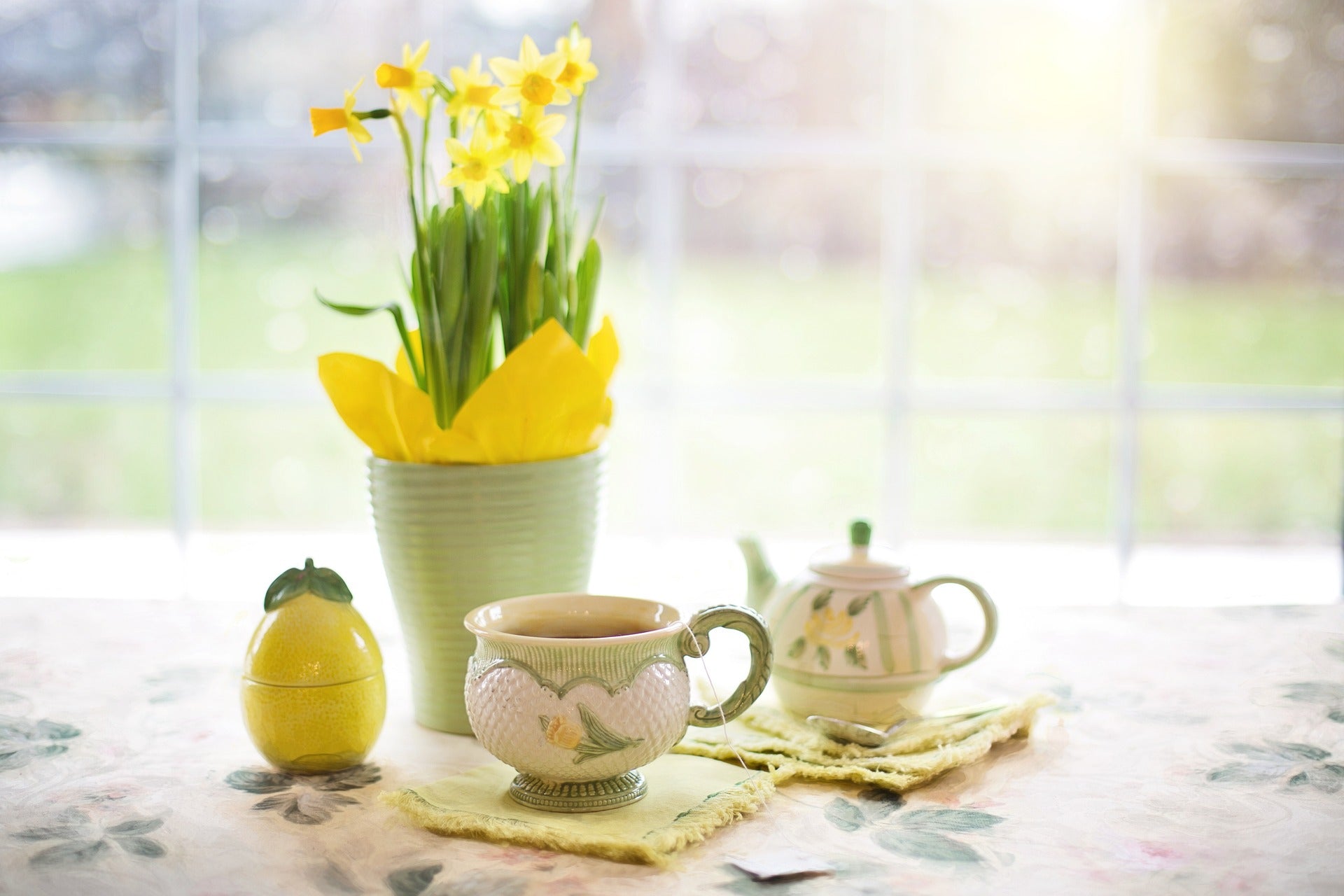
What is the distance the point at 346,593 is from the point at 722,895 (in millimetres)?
287

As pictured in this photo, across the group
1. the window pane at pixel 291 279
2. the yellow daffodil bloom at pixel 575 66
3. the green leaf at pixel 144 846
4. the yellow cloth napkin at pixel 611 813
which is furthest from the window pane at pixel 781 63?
the green leaf at pixel 144 846

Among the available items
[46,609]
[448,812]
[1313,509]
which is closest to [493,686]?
[448,812]

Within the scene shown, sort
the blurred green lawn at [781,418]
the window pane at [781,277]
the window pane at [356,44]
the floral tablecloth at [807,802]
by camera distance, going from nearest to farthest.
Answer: the floral tablecloth at [807,802]
the window pane at [356,44]
the blurred green lawn at [781,418]
the window pane at [781,277]

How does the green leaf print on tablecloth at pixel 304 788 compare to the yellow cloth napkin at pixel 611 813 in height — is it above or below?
below

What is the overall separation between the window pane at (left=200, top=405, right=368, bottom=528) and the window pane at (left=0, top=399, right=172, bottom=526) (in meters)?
0.18

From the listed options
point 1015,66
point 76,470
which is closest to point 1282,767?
point 1015,66

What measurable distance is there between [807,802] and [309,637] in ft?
0.94

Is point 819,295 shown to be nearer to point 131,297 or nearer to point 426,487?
point 131,297

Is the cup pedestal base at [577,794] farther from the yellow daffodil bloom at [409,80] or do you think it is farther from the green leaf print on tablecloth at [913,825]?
the yellow daffodil bloom at [409,80]

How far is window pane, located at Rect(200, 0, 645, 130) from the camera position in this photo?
4.93 ft

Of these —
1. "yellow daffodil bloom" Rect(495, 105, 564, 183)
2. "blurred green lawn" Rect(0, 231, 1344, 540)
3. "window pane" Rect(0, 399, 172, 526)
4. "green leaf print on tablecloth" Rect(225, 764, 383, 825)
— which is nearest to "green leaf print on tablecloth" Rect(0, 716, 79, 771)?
"green leaf print on tablecloth" Rect(225, 764, 383, 825)

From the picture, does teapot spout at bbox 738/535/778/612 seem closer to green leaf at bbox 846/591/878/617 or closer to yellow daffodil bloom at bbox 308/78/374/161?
green leaf at bbox 846/591/878/617

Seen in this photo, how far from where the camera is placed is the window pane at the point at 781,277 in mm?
3838

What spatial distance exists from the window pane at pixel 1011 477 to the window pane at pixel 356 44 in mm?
2313
